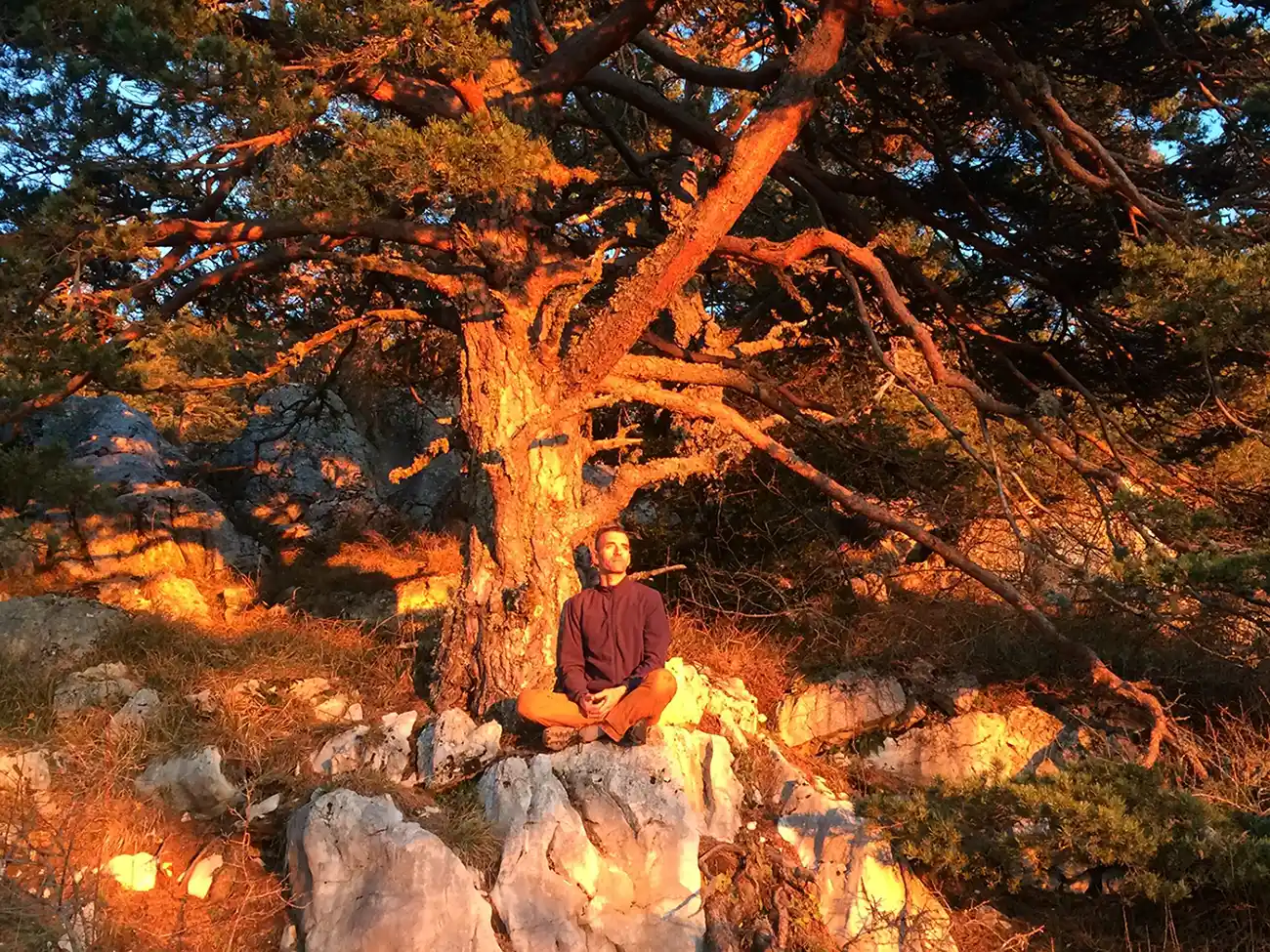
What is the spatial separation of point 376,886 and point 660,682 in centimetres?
178

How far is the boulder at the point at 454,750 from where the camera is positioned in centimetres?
480

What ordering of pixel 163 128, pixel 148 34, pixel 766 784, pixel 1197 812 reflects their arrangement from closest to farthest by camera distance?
pixel 148 34 < pixel 1197 812 < pixel 163 128 < pixel 766 784

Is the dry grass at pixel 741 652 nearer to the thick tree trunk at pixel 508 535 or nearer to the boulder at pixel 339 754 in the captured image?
the thick tree trunk at pixel 508 535

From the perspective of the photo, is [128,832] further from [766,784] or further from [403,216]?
[403,216]

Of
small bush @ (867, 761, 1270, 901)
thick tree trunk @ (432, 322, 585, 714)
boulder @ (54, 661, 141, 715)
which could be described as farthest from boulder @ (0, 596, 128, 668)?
small bush @ (867, 761, 1270, 901)

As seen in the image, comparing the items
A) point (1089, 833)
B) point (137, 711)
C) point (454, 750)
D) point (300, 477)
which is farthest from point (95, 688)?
point (300, 477)

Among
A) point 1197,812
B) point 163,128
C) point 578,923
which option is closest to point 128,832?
point 578,923

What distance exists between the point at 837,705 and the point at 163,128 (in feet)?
20.7

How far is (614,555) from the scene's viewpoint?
15.3 ft

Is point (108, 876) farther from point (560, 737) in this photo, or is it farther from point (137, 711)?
point (560, 737)

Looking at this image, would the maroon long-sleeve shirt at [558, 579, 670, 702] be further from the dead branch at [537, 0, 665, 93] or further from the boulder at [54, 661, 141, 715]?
the dead branch at [537, 0, 665, 93]

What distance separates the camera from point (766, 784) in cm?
527

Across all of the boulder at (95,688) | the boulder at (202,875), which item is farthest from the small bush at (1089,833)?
the boulder at (95,688)

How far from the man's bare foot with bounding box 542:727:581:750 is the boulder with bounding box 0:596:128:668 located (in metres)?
3.70
